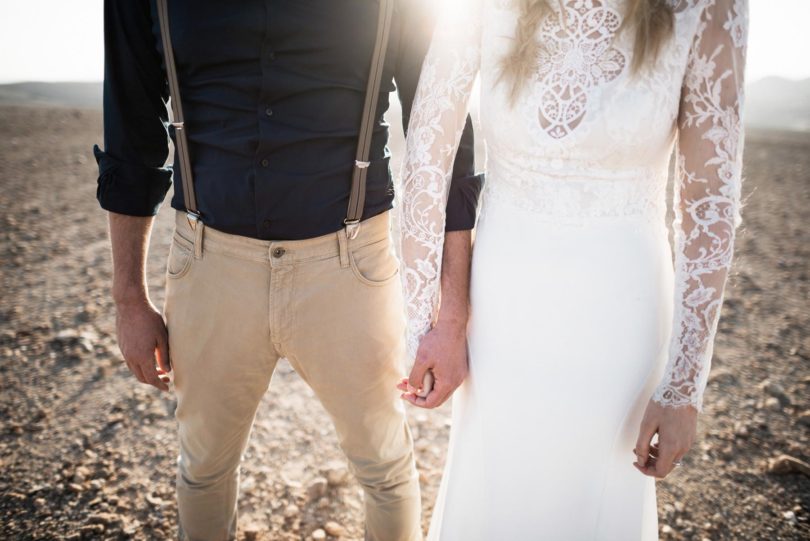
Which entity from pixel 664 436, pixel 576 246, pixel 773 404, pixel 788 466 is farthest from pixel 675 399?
pixel 773 404

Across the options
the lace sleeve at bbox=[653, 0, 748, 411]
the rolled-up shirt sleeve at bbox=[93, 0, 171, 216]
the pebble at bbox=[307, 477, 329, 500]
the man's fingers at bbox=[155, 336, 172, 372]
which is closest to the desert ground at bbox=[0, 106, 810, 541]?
the pebble at bbox=[307, 477, 329, 500]

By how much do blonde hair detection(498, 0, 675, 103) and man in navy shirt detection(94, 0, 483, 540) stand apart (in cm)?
30

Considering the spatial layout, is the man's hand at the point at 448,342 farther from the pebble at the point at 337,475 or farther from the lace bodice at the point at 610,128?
the pebble at the point at 337,475

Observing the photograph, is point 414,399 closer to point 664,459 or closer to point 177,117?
point 664,459

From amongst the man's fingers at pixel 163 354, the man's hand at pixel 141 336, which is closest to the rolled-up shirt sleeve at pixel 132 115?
the man's hand at pixel 141 336

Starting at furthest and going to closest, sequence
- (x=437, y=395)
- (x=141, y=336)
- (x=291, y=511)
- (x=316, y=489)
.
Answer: (x=316, y=489), (x=291, y=511), (x=141, y=336), (x=437, y=395)

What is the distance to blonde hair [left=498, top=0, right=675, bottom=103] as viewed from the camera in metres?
1.21

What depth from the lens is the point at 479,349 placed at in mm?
1509

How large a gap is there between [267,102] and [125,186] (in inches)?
22.2

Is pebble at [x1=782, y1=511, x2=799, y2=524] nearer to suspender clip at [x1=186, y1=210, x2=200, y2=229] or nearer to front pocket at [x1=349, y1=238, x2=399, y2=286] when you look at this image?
front pocket at [x1=349, y1=238, x2=399, y2=286]

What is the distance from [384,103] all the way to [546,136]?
1.89 ft

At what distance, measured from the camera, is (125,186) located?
5.48ft

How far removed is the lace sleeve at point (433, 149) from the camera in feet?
4.58

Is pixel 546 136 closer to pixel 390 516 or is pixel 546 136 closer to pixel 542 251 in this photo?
pixel 542 251
